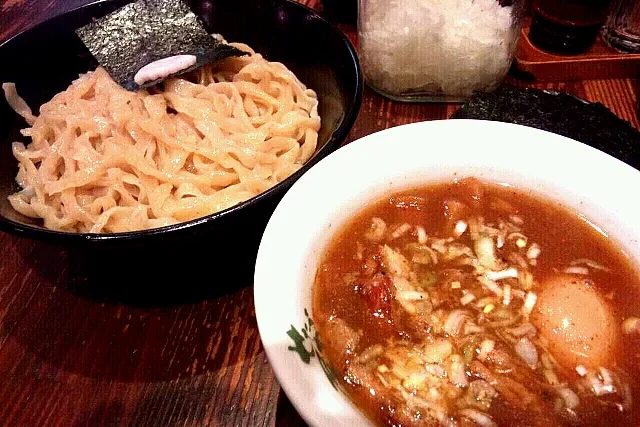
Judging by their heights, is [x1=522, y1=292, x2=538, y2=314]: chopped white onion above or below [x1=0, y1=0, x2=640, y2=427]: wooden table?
above

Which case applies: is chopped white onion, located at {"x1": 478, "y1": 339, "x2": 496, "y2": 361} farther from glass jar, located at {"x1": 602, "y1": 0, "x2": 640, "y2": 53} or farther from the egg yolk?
glass jar, located at {"x1": 602, "y1": 0, "x2": 640, "y2": 53}

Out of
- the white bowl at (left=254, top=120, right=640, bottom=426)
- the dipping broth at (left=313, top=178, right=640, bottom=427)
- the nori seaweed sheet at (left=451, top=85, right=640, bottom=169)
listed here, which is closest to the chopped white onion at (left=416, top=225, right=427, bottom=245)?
the dipping broth at (left=313, top=178, right=640, bottom=427)

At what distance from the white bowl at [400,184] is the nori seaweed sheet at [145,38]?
2.64 feet

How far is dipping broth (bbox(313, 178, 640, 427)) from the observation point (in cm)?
107

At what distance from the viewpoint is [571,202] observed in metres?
1.40

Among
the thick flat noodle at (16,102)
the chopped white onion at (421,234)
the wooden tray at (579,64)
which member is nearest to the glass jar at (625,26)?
the wooden tray at (579,64)

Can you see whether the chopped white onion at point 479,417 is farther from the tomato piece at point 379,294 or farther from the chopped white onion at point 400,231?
the chopped white onion at point 400,231

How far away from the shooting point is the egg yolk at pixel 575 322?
1.15m

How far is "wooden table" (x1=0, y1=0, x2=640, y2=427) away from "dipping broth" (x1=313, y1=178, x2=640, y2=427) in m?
0.35

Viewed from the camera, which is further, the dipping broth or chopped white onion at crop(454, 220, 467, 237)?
chopped white onion at crop(454, 220, 467, 237)

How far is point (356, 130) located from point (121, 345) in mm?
1163

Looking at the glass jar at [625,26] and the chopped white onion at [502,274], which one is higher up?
the chopped white onion at [502,274]

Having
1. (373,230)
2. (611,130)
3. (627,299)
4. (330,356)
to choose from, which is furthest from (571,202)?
(330,356)

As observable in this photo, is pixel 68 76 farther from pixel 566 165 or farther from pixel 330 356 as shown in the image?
pixel 566 165
